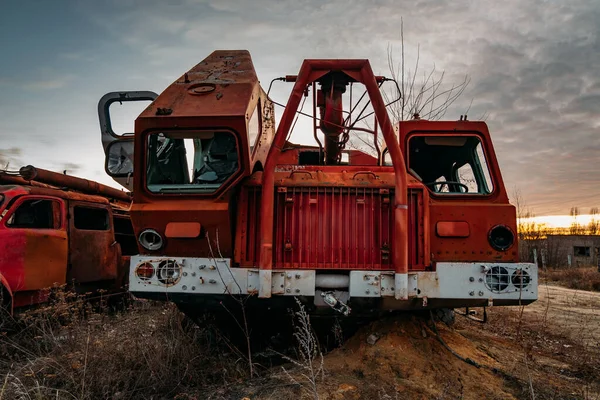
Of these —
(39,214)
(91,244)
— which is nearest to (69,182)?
(39,214)

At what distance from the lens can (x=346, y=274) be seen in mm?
4555

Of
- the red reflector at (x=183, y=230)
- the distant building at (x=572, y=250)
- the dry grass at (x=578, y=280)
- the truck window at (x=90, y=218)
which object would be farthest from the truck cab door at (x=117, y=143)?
the distant building at (x=572, y=250)

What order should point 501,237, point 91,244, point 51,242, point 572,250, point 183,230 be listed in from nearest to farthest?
1. point 183,230
2. point 501,237
3. point 51,242
4. point 91,244
5. point 572,250

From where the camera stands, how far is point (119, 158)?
6.64 m

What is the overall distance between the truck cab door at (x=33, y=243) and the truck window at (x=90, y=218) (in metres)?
0.58

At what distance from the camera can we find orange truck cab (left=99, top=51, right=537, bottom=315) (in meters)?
4.37

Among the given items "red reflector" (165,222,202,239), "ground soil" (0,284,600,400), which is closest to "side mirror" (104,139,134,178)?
"red reflector" (165,222,202,239)

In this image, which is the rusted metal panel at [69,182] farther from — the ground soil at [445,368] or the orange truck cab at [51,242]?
the ground soil at [445,368]

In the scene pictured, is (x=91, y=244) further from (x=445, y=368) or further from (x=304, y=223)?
(x=445, y=368)

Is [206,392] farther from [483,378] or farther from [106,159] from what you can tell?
[106,159]

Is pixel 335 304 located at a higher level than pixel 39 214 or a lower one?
lower

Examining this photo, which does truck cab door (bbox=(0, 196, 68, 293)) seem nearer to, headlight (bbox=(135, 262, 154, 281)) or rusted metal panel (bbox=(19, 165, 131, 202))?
rusted metal panel (bbox=(19, 165, 131, 202))

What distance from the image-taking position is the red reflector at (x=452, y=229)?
4703 millimetres

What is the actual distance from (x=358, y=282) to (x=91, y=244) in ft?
20.2
